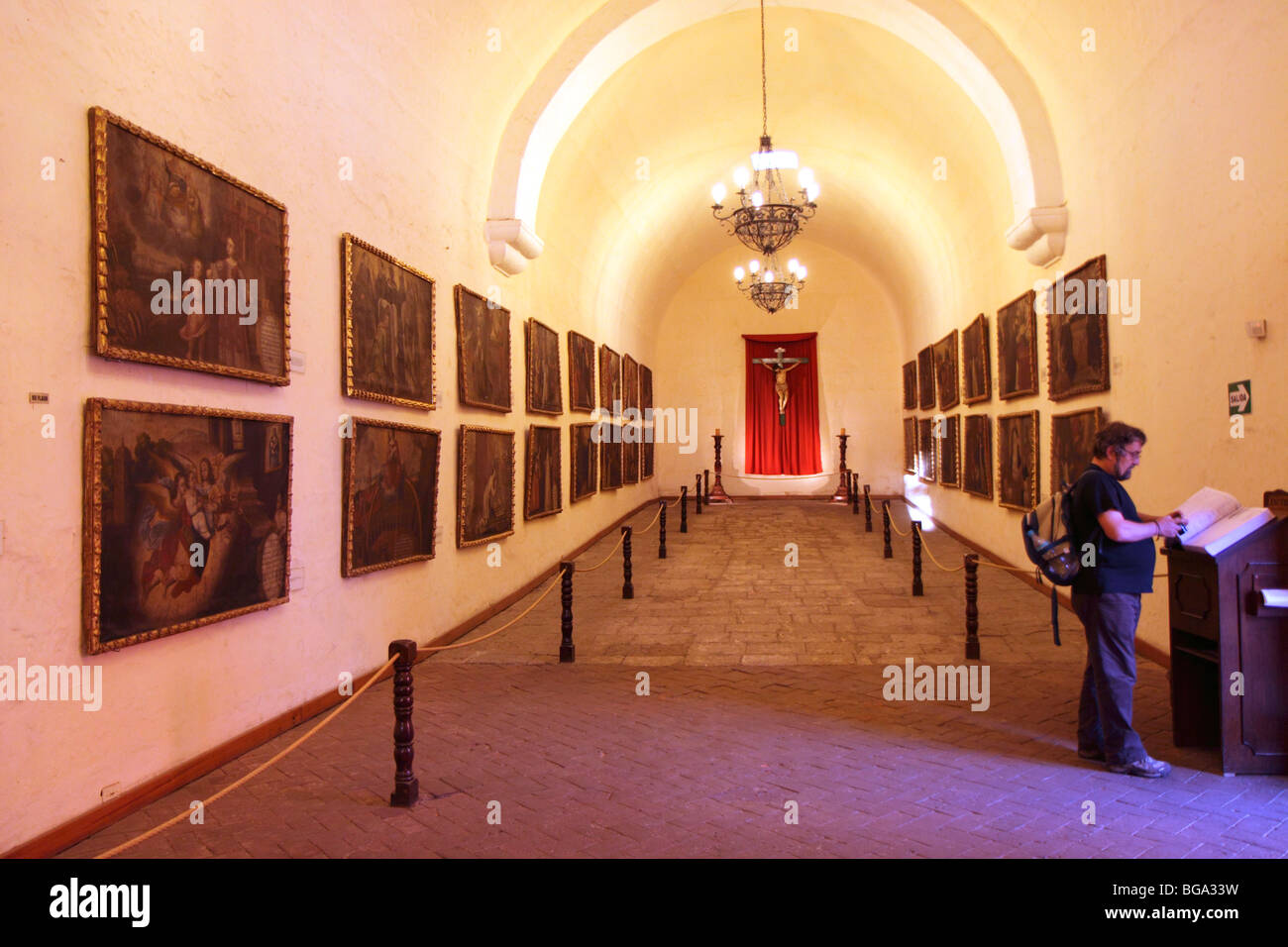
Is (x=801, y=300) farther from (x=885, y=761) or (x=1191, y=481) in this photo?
(x=885, y=761)

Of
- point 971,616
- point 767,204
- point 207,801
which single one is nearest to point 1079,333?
point 971,616

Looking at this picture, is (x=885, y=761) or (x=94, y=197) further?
(x=885, y=761)

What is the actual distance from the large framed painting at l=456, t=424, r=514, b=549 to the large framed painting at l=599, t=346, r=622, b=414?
18.4 ft

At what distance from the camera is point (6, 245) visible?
3.63m

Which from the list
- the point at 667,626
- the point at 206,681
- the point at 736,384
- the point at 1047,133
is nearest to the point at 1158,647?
the point at 667,626

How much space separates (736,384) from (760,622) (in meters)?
15.2

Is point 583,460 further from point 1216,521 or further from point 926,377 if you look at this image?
point 1216,521

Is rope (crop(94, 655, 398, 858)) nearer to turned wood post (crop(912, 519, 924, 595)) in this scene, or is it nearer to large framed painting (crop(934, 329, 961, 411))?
turned wood post (crop(912, 519, 924, 595))

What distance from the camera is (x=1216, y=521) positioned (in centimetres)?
482

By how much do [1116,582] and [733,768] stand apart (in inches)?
93.5

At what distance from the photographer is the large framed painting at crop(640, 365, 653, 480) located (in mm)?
20672

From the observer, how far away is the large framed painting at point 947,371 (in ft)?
48.3

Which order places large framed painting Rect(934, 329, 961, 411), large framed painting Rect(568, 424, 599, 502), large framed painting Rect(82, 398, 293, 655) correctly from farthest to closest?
large framed painting Rect(934, 329, 961, 411)
large framed painting Rect(568, 424, 599, 502)
large framed painting Rect(82, 398, 293, 655)

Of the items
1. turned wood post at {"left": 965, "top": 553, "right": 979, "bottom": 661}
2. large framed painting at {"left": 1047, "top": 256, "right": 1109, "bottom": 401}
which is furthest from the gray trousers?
large framed painting at {"left": 1047, "top": 256, "right": 1109, "bottom": 401}
